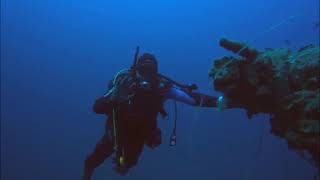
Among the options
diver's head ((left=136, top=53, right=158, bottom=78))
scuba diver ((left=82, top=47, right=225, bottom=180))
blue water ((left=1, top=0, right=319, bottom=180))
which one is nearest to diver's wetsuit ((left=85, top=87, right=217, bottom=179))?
scuba diver ((left=82, top=47, right=225, bottom=180))

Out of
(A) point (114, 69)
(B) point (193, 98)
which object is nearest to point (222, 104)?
(B) point (193, 98)

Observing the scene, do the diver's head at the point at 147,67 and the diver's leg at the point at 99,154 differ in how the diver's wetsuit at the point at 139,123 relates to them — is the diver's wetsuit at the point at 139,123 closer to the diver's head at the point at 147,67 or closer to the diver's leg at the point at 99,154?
→ the diver's leg at the point at 99,154

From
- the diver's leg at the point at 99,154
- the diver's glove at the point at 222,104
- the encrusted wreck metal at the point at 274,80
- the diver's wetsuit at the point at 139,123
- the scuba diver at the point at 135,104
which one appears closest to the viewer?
the encrusted wreck metal at the point at 274,80

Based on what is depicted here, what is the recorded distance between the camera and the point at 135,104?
19.3 feet

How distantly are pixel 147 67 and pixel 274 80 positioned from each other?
182 centimetres

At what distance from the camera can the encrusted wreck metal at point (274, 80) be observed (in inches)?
178

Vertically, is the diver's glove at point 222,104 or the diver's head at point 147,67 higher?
the diver's head at point 147,67

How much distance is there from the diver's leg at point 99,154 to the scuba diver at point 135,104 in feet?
1.03

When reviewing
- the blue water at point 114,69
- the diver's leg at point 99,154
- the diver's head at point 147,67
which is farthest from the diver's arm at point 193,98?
the blue water at point 114,69

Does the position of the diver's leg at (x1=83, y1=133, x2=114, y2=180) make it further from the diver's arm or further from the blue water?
the blue water

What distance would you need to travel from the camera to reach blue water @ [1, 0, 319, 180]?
39000 mm

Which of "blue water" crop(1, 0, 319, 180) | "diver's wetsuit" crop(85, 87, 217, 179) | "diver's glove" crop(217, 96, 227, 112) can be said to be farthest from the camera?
"blue water" crop(1, 0, 319, 180)

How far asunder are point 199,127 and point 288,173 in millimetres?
23113

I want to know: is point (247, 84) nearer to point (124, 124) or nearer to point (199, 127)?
point (124, 124)
